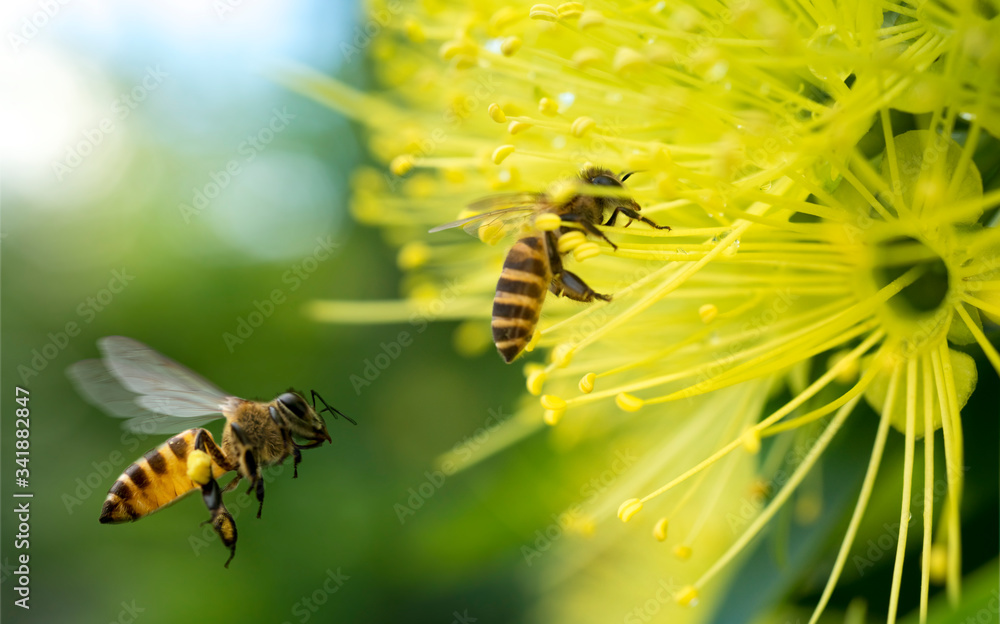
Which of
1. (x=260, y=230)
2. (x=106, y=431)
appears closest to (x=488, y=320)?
(x=260, y=230)

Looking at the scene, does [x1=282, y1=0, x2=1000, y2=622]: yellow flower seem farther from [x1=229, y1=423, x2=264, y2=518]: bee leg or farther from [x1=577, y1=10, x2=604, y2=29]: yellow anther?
[x1=229, y1=423, x2=264, y2=518]: bee leg

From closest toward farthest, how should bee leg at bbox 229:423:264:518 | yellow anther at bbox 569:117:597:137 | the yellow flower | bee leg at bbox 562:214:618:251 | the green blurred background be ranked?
the yellow flower
yellow anther at bbox 569:117:597:137
bee leg at bbox 562:214:618:251
bee leg at bbox 229:423:264:518
the green blurred background

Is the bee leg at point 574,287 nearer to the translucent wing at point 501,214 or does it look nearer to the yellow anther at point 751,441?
the translucent wing at point 501,214

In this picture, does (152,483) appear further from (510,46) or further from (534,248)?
(510,46)

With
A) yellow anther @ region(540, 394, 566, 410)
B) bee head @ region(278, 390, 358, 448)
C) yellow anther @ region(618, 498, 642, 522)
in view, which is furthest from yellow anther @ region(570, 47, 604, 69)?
bee head @ region(278, 390, 358, 448)

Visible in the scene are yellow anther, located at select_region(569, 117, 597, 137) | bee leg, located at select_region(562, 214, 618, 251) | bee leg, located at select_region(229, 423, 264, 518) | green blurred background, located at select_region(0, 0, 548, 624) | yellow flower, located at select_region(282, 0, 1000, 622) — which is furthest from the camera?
green blurred background, located at select_region(0, 0, 548, 624)

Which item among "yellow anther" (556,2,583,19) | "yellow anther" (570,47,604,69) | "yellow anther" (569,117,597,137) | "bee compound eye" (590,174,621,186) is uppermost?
"yellow anther" (556,2,583,19)
